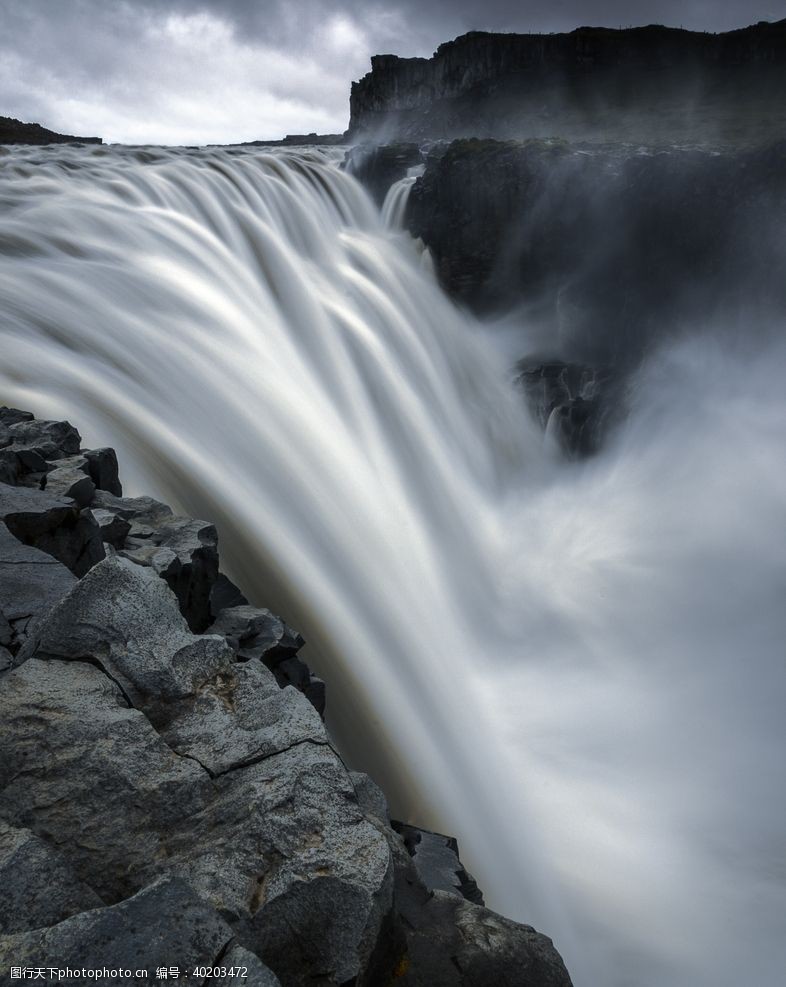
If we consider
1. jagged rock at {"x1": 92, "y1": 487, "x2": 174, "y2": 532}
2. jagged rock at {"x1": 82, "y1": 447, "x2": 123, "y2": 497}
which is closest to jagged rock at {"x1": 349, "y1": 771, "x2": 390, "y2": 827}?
jagged rock at {"x1": 92, "y1": 487, "x2": 174, "y2": 532}

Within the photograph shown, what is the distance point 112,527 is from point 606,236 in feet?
42.4

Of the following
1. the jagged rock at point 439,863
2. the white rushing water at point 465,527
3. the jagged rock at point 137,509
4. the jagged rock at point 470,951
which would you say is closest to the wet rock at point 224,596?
the jagged rock at point 137,509

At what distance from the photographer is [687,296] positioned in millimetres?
13953

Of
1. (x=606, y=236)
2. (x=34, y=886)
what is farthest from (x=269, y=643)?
(x=606, y=236)

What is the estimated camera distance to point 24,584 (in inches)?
114

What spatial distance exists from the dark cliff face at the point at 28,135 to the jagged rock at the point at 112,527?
859 inches

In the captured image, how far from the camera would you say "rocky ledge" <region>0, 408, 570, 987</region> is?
5.49ft

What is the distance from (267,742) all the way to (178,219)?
11.0 metres

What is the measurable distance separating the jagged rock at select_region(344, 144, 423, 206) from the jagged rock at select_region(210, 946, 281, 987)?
1607cm

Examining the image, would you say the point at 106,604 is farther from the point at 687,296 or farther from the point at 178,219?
the point at 687,296

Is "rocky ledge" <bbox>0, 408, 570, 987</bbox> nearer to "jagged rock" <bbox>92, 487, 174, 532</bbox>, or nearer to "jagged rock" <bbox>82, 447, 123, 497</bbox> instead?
"jagged rock" <bbox>92, 487, 174, 532</bbox>

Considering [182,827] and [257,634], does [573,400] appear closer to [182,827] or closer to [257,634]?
[257,634]

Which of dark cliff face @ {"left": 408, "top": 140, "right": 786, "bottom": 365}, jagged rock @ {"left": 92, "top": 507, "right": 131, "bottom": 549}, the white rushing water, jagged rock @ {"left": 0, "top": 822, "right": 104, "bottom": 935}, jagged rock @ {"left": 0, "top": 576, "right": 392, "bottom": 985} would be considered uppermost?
dark cliff face @ {"left": 408, "top": 140, "right": 786, "bottom": 365}

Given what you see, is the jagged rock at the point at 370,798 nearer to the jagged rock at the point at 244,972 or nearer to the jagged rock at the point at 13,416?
the jagged rock at the point at 244,972
